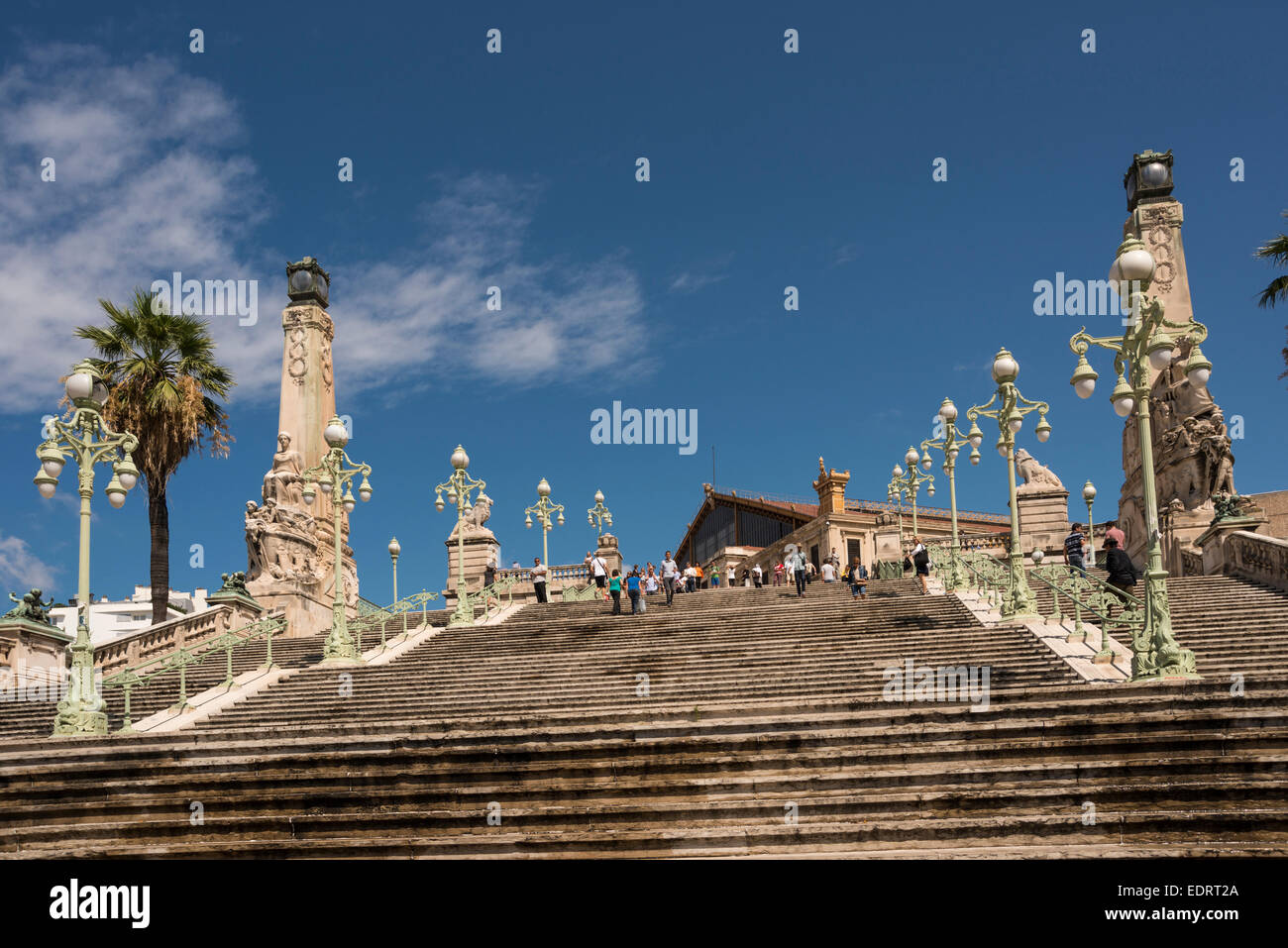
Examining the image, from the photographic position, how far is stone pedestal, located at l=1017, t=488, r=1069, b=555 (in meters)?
33.1

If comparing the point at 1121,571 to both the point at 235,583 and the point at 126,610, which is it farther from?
the point at 126,610

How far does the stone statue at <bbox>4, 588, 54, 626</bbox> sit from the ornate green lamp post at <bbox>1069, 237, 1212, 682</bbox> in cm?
1958

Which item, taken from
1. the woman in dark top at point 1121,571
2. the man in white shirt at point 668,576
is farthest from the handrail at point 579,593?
the woman in dark top at point 1121,571

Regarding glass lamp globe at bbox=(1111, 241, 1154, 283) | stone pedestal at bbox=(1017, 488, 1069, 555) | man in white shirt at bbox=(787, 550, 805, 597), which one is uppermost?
glass lamp globe at bbox=(1111, 241, 1154, 283)

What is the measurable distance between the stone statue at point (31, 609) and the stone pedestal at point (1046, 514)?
2826cm

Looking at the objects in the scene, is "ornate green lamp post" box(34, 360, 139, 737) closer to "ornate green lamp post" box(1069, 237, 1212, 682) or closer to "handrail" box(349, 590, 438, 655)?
"handrail" box(349, 590, 438, 655)

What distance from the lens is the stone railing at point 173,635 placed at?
66.6ft

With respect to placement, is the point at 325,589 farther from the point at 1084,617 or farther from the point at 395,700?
the point at 1084,617

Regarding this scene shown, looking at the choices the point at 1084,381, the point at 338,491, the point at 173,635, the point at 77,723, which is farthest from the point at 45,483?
the point at 1084,381

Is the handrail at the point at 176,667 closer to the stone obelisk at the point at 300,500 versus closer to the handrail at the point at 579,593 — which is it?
the stone obelisk at the point at 300,500

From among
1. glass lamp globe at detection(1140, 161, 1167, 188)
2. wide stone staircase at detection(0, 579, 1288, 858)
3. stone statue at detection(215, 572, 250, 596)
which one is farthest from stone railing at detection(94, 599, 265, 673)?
glass lamp globe at detection(1140, 161, 1167, 188)

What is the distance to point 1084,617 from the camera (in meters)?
17.1
